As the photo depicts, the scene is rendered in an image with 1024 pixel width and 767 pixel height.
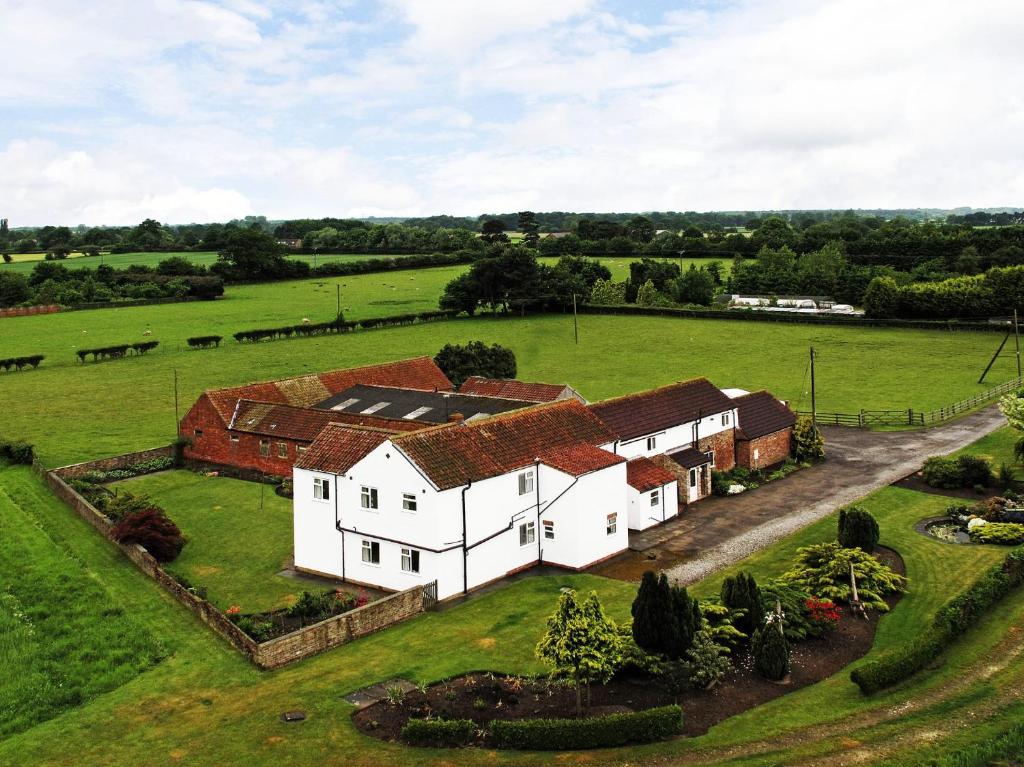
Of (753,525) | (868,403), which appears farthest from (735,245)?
(753,525)

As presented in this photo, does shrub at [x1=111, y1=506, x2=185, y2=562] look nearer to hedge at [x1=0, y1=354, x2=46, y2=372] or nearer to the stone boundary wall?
hedge at [x1=0, y1=354, x2=46, y2=372]

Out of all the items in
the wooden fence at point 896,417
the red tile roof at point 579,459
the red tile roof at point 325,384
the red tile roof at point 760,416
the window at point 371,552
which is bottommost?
the window at point 371,552

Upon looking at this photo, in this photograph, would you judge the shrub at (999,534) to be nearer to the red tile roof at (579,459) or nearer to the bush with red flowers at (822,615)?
the bush with red flowers at (822,615)

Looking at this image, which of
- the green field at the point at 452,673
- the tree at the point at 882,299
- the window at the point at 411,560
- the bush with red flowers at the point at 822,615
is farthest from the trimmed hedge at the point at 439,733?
the tree at the point at 882,299

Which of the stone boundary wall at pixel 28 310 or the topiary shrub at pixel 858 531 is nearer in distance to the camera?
the topiary shrub at pixel 858 531

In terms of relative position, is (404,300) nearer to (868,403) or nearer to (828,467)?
(868,403)

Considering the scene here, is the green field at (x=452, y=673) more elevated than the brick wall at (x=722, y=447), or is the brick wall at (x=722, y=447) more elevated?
the brick wall at (x=722, y=447)
